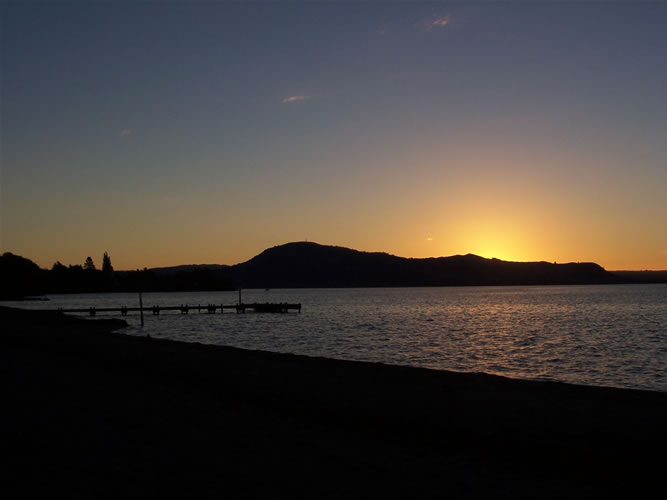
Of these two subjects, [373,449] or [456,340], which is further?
[456,340]

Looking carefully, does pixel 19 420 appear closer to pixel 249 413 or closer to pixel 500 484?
pixel 249 413

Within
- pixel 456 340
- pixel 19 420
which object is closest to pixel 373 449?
pixel 19 420

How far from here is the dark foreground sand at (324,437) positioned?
26.2 ft

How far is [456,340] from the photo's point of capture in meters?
50.2

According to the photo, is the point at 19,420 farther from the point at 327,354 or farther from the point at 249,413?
the point at 327,354

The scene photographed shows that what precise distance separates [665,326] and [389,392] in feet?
198

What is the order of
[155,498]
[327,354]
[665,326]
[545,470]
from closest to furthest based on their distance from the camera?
[155,498] < [545,470] < [327,354] < [665,326]

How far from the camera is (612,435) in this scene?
10805 millimetres

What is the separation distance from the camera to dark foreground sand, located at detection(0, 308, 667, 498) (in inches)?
314

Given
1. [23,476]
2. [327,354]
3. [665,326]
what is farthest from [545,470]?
[665,326]

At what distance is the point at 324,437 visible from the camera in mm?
10750

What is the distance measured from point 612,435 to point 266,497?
719 cm

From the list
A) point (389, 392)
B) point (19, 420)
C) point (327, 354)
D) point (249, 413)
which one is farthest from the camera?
point (327, 354)

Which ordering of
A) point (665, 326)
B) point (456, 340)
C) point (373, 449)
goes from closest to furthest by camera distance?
point (373, 449), point (456, 340), point (665, 326)
